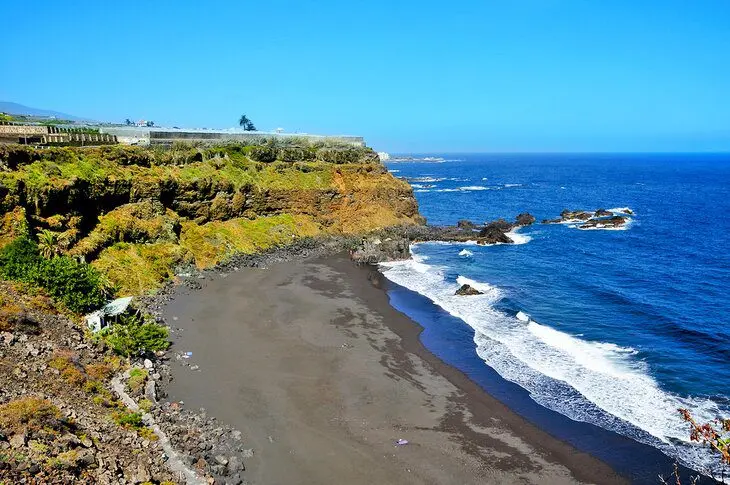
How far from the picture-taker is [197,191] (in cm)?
5353

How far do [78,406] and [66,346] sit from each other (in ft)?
18.2

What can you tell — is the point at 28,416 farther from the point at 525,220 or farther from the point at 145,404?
the point at 525,220

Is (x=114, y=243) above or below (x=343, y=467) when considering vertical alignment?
above

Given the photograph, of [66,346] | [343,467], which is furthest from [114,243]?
[343,467]

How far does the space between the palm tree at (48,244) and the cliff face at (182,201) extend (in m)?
0.40

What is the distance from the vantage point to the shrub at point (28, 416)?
16.0 meters

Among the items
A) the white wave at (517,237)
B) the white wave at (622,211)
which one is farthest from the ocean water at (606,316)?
the white wave at (622,211)

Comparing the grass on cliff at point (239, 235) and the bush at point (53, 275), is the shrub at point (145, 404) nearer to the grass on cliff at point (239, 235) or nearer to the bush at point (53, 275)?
the bush at point (53, 275)

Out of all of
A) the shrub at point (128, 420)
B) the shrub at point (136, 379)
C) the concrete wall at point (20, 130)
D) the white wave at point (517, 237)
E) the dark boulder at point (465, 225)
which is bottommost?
the white wave at point (517, 237)

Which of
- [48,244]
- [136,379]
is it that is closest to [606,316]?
[136,379]

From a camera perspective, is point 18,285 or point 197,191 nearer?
point 18,285

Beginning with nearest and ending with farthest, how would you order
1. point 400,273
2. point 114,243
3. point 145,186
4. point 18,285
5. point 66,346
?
point 66,346
point 18,285
point 114,243
point 145,186
point 400,273

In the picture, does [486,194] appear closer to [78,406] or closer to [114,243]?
[114,243]

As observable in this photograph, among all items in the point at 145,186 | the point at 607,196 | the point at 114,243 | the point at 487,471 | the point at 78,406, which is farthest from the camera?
the point at 607,196
